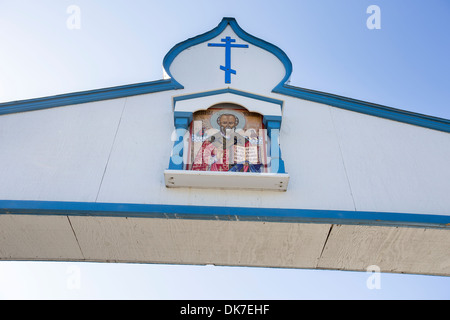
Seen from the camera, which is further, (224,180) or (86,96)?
(86,96)

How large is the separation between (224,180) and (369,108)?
2.15 meters

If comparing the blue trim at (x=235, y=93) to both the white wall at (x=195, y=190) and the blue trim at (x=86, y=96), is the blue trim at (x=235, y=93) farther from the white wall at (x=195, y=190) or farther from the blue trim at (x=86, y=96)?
the blue trim at (x=86, y=96)

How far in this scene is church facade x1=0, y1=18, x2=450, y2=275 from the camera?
4043 millimetres

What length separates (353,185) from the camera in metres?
4.34

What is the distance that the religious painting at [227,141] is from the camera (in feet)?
14.3

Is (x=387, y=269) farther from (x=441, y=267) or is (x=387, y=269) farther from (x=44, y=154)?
(x=44, y=154)

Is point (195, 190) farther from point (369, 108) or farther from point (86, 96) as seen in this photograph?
point (369, 108)

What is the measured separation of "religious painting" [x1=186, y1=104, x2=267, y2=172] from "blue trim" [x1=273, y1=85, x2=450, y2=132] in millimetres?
708

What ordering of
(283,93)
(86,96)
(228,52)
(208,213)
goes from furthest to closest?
(228,52) < (283,93) < (86,96) < (208,213)

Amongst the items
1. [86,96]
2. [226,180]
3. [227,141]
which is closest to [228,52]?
[227,141]

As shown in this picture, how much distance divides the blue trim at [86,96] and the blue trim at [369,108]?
1457 millimetres

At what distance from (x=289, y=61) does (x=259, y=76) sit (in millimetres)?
463

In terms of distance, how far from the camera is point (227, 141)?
15.1 feet

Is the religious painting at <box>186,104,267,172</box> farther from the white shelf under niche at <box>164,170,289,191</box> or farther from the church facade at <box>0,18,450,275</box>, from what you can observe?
the white shelf under niche at <box>164,170,289,191</box>
